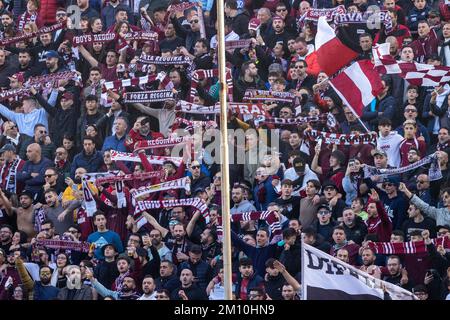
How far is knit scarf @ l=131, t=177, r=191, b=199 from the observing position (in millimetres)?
21594

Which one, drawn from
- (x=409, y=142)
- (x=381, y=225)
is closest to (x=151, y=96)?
(x=409, y=142)

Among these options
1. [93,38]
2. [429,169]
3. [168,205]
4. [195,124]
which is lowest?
[168,205]

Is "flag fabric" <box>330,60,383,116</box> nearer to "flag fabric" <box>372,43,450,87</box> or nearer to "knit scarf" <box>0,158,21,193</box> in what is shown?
"flag fabric" <box>372,43,450,87</box>

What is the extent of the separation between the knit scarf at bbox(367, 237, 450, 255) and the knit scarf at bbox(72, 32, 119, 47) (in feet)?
18.3

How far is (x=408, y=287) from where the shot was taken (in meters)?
19.6

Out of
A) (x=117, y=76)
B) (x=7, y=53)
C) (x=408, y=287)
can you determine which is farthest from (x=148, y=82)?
(x=408, y=287)

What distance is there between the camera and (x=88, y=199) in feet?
72.4

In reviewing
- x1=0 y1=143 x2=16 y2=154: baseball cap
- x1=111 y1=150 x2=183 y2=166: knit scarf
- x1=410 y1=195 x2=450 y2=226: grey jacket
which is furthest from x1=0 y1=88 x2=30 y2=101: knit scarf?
x1=410 y1=195 x2=450 y2=226: grey jacket

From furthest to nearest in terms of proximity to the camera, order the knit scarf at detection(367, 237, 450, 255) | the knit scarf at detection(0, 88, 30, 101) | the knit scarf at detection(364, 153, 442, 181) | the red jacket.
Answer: the knit scarf at detection(0, 88, 30, 101), the knit scarf at detection(364, 153, 442, 181), the red jacket, the knit scarf at detection(367, 237, 450, 255)

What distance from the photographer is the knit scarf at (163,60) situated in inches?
912

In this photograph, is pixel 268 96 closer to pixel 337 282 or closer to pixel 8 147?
pixel 8 147

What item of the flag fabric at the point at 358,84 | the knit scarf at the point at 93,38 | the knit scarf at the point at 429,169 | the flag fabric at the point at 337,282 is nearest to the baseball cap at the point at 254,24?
the knit scarf at the point at 93,38

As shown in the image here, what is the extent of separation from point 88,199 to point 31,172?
115 centimetres
